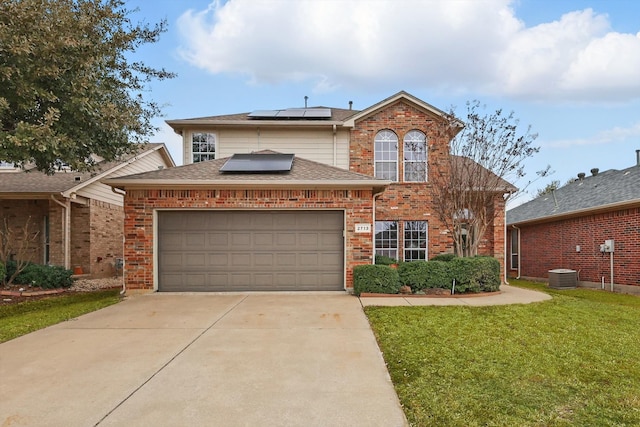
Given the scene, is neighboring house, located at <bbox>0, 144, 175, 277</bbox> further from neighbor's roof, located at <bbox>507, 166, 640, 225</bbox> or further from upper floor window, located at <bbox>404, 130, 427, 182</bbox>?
neighbor's roof, located at <bbox>507, 166, 640, 225</bbox>

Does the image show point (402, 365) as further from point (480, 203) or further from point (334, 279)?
point (480, 203)

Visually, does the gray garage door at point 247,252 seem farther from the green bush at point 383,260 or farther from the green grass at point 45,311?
the green bush at point 383,260

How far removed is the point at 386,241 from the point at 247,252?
5563 mm

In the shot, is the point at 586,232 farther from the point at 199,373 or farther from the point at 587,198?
the point at 199,373

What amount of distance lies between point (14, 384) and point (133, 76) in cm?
842

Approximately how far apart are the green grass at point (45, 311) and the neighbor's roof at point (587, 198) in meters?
14.6

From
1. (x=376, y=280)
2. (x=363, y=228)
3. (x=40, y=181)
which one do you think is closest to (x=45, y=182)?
(x=40, y=181)

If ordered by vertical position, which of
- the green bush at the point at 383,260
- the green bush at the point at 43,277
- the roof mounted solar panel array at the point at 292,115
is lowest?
the green bush at the point at 43,277

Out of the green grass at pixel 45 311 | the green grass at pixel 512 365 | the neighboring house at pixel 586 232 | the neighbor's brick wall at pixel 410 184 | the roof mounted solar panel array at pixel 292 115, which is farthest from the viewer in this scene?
the roof mounted solar panel array at pixel 292 115

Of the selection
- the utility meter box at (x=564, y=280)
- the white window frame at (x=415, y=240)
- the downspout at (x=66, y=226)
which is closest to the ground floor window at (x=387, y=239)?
the white window frame at (x=415, y=240)

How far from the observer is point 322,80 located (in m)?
18.4

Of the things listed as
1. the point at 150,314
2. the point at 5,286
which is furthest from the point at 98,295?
the point at 150,314

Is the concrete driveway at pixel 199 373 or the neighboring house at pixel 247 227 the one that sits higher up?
the neighboring house at pixel 247 227

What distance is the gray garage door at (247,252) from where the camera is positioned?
33.1ft
